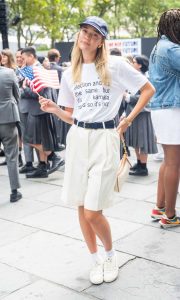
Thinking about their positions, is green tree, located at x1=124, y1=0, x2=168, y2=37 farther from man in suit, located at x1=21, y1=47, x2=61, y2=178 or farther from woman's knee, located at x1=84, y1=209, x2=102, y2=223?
woman's knee, located at x1=84, y1=209, x2=102, y2=223

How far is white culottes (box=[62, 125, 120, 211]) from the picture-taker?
3.16 metres

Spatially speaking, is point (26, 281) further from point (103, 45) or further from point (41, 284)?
point (103, 45)

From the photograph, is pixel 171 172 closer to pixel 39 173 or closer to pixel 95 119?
pixel 95 119

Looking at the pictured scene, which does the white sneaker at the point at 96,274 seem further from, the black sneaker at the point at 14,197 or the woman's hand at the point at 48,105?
the black sneaker at the point at 14,197

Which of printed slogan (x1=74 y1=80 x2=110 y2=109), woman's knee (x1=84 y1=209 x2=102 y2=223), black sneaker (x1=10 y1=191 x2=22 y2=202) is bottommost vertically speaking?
black sneaker (x1=10 y1=191 x2=22 y2=202)

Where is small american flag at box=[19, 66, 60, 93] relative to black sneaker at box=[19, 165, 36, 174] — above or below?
above

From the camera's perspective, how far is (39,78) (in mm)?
4184

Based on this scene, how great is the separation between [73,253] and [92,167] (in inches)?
44.4

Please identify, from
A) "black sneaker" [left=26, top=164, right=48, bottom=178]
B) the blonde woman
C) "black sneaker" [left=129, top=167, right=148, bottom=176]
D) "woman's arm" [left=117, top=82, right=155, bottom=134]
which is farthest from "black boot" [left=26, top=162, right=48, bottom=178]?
"woman's arm" [left=117, top=82, right=155, bottom=134]

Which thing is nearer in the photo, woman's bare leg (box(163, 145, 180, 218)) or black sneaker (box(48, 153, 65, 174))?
woman's bare leg (box(163, 145, 180, 218))

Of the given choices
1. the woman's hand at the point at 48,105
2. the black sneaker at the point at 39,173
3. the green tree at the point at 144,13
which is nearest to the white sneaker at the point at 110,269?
the woman's hand at the point at 48,105

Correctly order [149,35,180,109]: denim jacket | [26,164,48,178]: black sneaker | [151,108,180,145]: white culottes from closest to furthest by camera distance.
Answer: [149,35,180,109]: denim jacket < [151,108,180,145]: white culottes < [26,164,48,178]: black sneaker

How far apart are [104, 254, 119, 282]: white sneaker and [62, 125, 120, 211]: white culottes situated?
519 mm

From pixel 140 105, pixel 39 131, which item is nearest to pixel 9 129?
pixel 39 131
